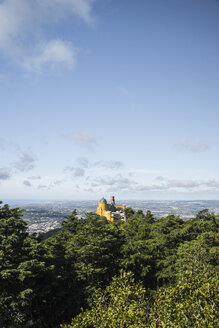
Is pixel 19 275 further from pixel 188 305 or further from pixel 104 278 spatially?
pixel 104 278

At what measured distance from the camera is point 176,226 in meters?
36.3

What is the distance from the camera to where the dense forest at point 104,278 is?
11773 millimetres

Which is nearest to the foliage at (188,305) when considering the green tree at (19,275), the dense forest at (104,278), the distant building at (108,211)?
the dense forest at (104,278)

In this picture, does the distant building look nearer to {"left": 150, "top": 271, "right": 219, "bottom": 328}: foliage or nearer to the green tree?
the green tree

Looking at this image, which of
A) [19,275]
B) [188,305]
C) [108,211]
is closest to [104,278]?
[19,275]

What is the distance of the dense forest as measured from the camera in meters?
11.8

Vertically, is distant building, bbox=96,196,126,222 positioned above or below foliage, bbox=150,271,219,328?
below

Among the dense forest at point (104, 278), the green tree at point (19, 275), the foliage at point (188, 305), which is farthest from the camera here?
the green tree at point (19, 275)

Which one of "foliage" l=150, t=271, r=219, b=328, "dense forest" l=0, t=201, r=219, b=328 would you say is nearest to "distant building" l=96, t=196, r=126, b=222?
"dense forest" l=0, t=201, r=219, b=328

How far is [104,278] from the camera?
27.8 meters

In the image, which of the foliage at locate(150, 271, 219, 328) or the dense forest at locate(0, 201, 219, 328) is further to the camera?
the dense forest at locate(0, 201, 219, 328)

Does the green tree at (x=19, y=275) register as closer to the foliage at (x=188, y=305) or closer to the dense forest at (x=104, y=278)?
the dense forest at (x=104, y=278)

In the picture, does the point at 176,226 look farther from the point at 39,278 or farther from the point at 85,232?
the point at 39,278

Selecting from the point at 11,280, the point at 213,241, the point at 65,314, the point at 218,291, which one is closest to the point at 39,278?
the point at 11,280
